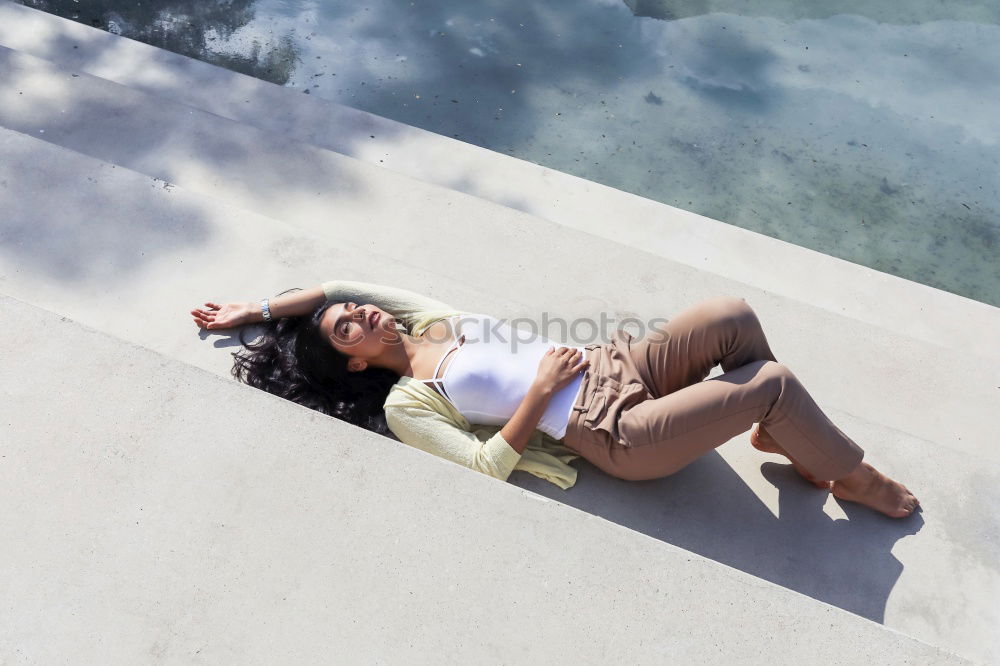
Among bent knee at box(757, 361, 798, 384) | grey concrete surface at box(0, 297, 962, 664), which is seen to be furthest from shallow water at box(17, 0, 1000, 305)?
grey concrete surface at box(0, 297, 962, 664)

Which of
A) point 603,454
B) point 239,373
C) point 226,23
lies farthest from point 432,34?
point 603,454

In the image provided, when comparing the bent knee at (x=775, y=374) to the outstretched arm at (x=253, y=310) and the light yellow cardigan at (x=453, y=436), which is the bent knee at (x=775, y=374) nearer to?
the light yellow cardigan at (x=453, y=436)

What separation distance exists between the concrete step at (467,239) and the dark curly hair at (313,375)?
20.1 inches

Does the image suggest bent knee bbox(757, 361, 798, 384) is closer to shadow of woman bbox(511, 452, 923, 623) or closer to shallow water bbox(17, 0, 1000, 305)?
shadow of woman bbox(511, 452, 923, 623)

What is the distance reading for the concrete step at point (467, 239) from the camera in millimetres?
2713

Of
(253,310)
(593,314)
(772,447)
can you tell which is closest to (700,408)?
(772,447)

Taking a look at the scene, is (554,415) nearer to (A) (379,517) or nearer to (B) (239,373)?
(A) (379,517)

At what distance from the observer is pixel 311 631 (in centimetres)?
182

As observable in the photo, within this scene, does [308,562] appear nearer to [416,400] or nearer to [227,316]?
[416,400]

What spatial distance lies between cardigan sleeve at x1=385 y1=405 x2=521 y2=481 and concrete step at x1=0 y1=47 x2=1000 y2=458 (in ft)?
1.89

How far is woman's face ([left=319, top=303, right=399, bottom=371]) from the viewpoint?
2443mm

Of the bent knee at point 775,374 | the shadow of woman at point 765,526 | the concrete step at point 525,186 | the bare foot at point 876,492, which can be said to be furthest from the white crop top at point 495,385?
the concrete step at point 525,186

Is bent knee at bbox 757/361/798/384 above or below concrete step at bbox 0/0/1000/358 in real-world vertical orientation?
above

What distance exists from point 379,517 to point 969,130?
4.16 m
